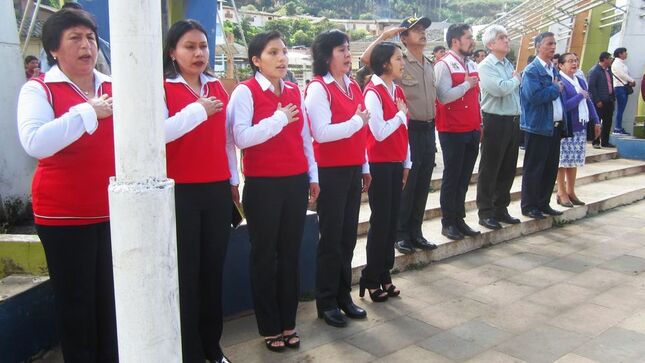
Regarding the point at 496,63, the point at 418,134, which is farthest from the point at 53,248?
the point at 496,63

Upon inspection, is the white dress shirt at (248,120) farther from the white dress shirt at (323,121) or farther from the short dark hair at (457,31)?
the short dark hair at (457,31)

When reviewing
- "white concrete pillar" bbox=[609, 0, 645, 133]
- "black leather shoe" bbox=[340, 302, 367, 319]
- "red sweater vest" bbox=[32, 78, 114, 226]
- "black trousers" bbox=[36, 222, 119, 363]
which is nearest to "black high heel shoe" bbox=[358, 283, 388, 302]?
"black leather shoe" bbox=[340, 302, 367, 319]

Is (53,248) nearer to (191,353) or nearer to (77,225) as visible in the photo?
(77,225)

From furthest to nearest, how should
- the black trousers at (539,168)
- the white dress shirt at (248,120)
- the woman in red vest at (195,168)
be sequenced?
the black trousers at (539,168), the white dress shirt at (248,120), the woman in red vest at (195,168)

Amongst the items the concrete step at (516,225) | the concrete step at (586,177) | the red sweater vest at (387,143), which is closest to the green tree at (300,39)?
the concrete step at (586,177)

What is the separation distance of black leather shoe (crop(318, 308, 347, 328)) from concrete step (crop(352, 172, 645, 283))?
0.72 meters

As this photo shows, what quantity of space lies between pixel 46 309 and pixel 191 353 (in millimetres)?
855

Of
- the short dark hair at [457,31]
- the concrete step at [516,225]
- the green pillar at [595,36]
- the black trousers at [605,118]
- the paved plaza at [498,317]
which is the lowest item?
the paved plaza at [498,317]

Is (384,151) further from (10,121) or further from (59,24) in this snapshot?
(10,121)

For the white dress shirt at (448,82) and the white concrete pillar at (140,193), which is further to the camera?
the white dress shirt at (448,82)

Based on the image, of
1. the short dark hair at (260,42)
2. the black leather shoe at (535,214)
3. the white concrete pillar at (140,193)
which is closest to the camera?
the white concrete pillar at (140,193)

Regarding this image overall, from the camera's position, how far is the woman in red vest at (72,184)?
2.40m

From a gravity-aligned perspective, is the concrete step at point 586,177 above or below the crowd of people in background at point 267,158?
below

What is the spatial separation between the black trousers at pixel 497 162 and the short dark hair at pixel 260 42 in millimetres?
2903
